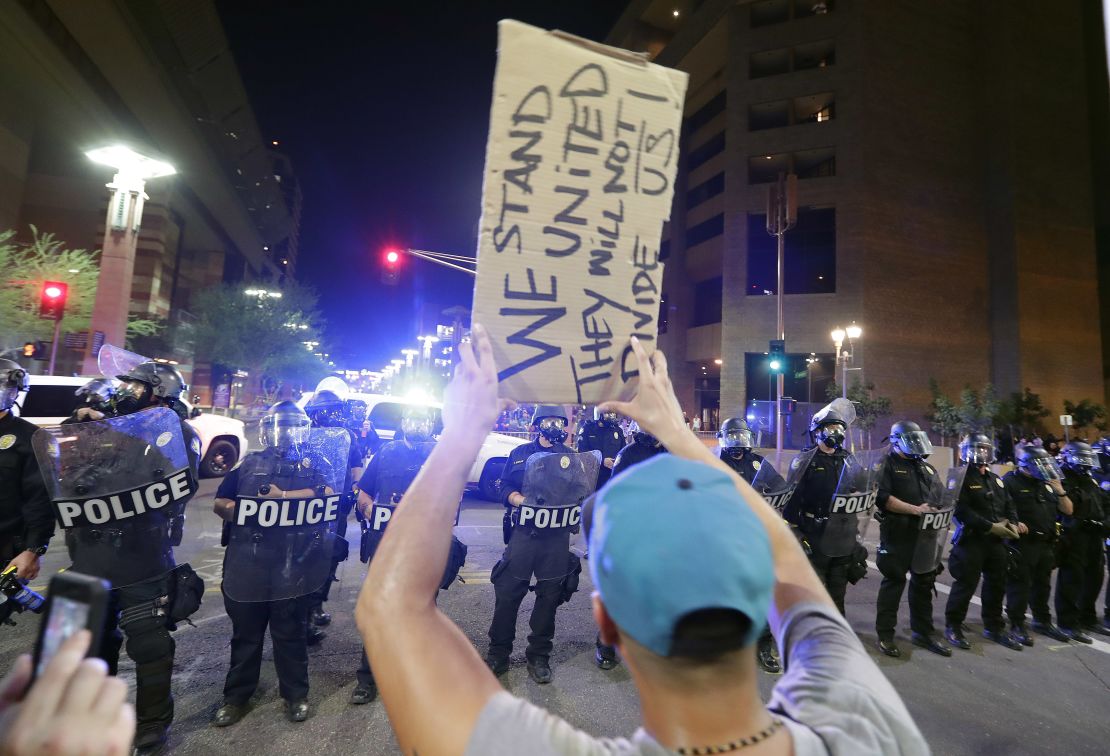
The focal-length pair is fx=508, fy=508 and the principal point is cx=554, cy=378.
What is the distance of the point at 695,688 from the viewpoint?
Result: 34.7 inches

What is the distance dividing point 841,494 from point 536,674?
3.38m

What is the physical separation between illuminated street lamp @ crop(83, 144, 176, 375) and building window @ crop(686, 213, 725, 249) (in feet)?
103

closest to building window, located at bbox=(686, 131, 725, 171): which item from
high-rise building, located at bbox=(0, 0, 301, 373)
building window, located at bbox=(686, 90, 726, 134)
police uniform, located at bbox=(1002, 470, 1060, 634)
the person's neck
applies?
building window, located at bbox=(686, 90, 726, 134)

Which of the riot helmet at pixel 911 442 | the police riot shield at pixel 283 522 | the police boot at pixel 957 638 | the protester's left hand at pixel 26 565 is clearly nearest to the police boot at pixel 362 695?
the police riot shield at pixel 283 522

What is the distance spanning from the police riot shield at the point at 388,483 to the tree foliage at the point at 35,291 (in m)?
16.6

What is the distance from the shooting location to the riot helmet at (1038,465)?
19.0 ft

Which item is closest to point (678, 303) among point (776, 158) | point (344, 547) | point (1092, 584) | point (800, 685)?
point (776, 158)

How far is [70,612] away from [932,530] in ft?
21.1

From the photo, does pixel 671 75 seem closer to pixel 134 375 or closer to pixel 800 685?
pixel 800 685

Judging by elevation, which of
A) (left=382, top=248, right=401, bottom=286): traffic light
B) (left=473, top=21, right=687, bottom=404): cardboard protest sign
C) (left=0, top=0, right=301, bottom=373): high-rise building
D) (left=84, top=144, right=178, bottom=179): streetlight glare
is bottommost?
(left=473, top=21, right=687, bottom=404): cardboard protest sign

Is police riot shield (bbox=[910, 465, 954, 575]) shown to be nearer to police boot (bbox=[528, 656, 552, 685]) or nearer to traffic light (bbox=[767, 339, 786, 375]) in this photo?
police boot (bbox=[528, 656, 552, 685])

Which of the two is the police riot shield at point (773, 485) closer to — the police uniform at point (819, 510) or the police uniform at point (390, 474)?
the police uniform at point (819, 510)

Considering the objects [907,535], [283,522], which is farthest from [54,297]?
[907,535]

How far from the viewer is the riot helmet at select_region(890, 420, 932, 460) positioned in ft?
17.4
